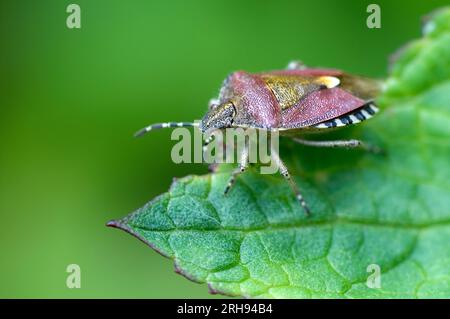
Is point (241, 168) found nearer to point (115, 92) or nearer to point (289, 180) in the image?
point (289, 180)

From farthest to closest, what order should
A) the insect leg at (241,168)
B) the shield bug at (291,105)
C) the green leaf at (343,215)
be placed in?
1. the shield bug at (291,105)
2. the insect leg at (241,168)
3. the green leaf at (343,215)

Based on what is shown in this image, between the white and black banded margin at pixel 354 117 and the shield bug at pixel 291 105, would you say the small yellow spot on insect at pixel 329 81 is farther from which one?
the white and black banded margin at pixel 354 117

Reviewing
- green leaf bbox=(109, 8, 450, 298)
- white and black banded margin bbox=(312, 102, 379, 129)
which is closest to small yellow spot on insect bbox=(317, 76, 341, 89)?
white and black banded margin bbox=(312, 102, 379, 129)

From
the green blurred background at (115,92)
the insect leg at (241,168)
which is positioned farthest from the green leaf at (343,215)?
the green blurred background at (115,92)

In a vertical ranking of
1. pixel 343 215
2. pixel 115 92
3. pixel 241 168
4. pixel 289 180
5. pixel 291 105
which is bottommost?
pixel 343 215

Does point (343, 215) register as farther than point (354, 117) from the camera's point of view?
No

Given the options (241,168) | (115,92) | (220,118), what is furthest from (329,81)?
(115,92)
